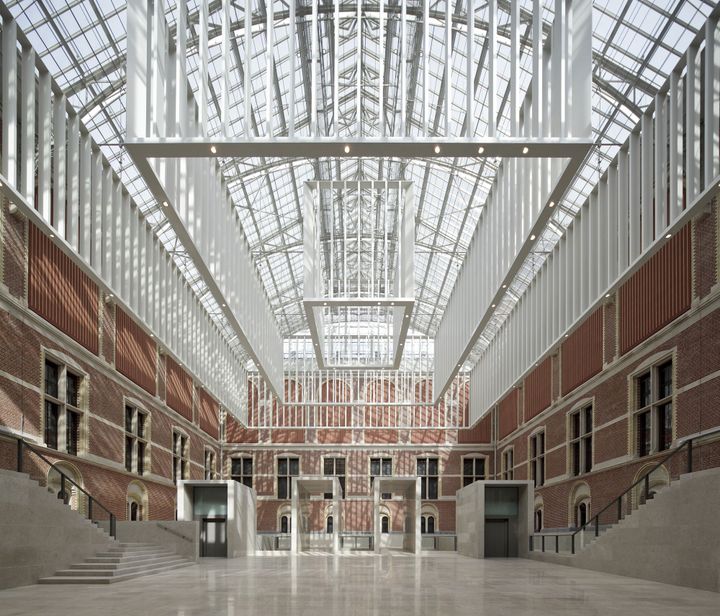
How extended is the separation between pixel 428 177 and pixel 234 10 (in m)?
15.7

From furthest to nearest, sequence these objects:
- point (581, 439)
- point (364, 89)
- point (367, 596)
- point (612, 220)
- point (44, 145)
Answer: point (364, 89)
point (581, 439)
point (612, 220)
point (44, 145)
point (367, 596)

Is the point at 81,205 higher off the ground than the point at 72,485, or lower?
higher

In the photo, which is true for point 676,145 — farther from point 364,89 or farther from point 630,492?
point 364,89

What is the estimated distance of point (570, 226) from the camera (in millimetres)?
30297

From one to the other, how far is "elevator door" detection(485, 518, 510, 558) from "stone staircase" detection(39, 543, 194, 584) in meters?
13.0

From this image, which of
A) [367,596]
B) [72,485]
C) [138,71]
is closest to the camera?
[138,71]

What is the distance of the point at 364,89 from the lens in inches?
1480

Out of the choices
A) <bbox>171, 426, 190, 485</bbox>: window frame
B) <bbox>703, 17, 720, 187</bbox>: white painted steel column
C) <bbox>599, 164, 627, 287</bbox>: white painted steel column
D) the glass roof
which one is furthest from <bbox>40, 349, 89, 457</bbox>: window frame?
<bbox>703, 17, 720, 187</bbox>: white painted steel column

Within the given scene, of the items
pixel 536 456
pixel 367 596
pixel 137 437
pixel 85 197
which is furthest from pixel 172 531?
pixel 536 456

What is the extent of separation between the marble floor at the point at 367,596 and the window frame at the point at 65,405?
5.93 metres

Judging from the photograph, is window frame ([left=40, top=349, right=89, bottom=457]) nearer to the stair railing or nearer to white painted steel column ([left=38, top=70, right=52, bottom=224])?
white painted steel column ([left=38, top=70, right=52, bottom=224])

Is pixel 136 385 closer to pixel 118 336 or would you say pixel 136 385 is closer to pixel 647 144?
pixel 118 336

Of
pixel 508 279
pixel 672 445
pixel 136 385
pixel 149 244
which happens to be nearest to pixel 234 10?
pixel 149 244

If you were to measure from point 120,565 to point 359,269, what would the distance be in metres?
10.9
